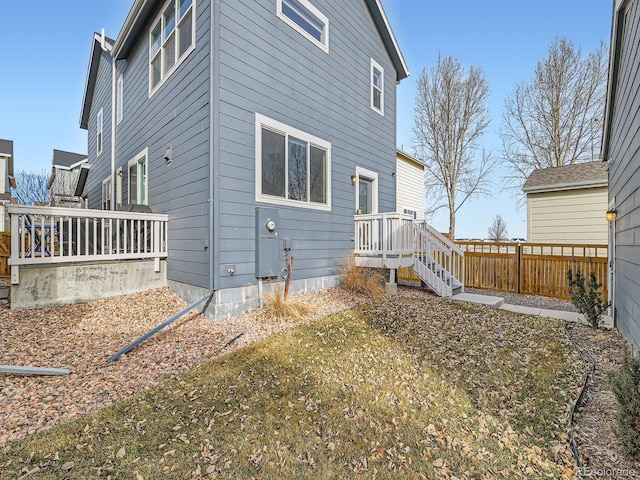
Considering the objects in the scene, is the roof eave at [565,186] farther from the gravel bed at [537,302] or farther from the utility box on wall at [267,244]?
the utility box on wall at [267,244]

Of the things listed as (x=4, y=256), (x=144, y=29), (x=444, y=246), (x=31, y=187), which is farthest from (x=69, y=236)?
(x=31, y=187)

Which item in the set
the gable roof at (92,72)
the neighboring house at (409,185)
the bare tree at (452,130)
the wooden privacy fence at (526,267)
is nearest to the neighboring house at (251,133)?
the gable roof at (92,72)

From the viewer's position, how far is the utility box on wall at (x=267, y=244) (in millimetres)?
5570

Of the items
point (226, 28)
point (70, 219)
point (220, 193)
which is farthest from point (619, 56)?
point (70, 219)

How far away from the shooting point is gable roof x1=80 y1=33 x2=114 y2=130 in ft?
33.6

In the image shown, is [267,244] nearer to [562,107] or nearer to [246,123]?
[246,123]

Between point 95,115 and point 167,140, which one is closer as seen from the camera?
point 167,140

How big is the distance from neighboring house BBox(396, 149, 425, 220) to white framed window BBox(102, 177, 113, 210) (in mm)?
Answer: 10988

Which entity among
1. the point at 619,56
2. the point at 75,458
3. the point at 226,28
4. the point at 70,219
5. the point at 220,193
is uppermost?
the point at 226,28

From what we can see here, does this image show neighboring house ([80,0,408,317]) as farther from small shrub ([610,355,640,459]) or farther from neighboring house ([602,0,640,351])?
neighboring house ([602,0,640,351])

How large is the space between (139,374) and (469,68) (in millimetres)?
18556

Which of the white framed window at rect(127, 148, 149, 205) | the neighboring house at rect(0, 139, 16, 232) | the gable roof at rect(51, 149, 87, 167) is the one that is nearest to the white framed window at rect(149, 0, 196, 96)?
the white framed window at rect(127, 148, 149, 205)

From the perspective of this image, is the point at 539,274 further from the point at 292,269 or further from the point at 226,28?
the point at 226,28

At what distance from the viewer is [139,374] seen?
3.34 metres
